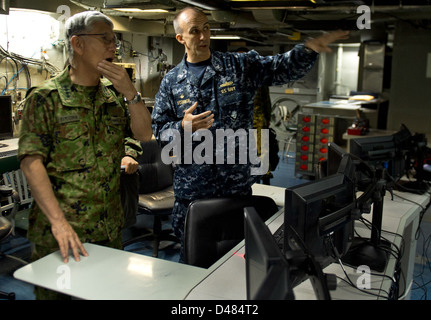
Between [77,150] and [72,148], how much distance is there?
0.02 meters

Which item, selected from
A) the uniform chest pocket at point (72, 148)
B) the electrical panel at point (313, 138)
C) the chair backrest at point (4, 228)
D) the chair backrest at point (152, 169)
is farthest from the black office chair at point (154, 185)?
the electrical panel at point (313, 138)

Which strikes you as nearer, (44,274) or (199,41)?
(44,274)

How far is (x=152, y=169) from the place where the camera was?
13.0ft

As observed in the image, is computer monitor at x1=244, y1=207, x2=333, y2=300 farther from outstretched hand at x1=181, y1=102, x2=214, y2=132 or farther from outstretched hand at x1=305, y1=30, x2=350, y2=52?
outstretched hand at x1=305, y1=30, x2=350, y2=52

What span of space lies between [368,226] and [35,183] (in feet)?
5.19

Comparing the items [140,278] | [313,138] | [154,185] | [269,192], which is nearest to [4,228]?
[154,185]

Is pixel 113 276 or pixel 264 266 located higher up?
A: pixel 264 266

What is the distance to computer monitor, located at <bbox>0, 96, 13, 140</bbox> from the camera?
4.25 meters

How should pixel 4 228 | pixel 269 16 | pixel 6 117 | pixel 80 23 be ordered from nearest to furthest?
1. pixel 80 23
2. pixel 4 228
3. pixel 6 117
4. pixel 269 16

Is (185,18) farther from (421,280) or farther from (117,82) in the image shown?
(421,280)

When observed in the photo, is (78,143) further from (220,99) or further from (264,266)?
(264,266)
